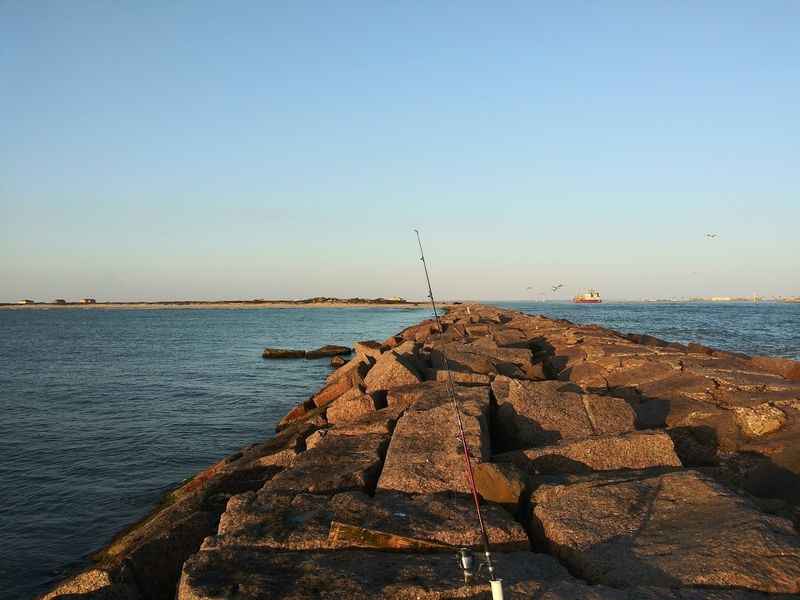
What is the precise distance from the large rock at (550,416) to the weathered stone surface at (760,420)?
1.49m

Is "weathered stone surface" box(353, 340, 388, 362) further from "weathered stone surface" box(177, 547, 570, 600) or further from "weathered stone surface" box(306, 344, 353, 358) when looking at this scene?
"weathered stone surface" box(306, 344, 353, 358)

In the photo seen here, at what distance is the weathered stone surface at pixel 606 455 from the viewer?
4672 mm

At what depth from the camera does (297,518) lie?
377 cm

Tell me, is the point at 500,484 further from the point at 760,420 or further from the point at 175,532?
the point at 760,420

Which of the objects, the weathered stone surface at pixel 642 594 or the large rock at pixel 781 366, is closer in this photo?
the weathered stone surface at pixel 642 594

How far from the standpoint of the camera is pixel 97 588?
3.58m

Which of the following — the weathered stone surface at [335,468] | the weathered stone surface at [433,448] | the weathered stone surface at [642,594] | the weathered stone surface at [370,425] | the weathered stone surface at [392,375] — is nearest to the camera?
the weathered stone surface at [642,594]

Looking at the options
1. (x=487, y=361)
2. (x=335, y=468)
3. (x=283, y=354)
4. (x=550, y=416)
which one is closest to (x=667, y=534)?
(x=550, y=416)

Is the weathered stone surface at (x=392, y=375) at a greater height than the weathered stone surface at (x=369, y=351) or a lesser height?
greater

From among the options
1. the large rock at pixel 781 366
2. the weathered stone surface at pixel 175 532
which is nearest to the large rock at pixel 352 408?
the weathered stone surface at pixel 175 532

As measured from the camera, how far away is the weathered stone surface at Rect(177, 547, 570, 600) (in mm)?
2762

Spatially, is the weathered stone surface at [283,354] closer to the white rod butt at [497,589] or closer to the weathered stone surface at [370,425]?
the weathered stone surface at [370,425]

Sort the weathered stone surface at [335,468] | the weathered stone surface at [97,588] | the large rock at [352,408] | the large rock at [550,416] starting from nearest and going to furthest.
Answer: the weathered stone surface at [97,588] < the weathered stone surface at [335,468] < the large rock at [550,416] < the large rock at [352,408]

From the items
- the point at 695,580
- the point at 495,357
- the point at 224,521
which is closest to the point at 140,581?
the point at 224,521
